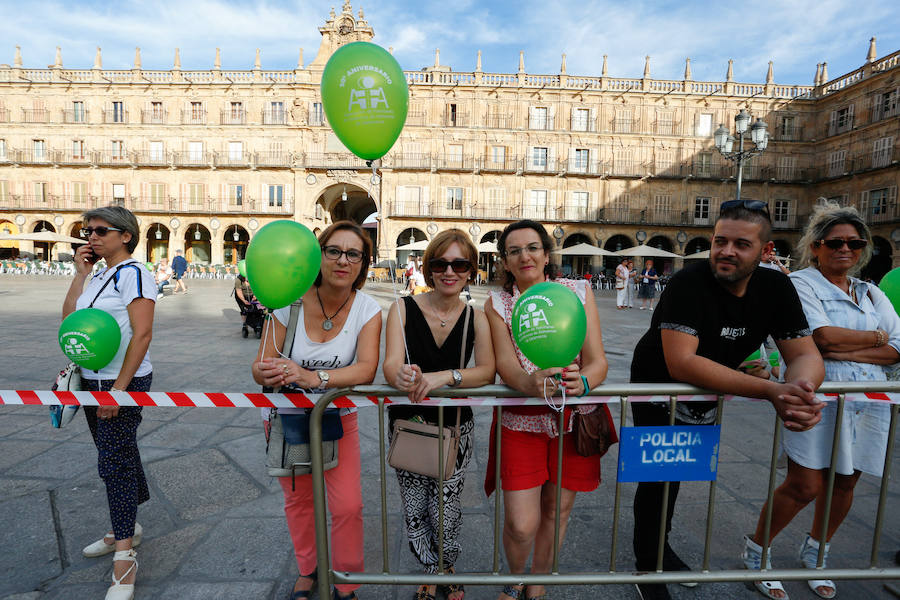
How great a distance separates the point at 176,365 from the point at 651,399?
592 cm

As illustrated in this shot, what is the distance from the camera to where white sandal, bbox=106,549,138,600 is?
191 centimetres

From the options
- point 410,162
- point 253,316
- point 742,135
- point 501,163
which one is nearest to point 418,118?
point 410,162

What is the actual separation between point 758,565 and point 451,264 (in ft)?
6.82

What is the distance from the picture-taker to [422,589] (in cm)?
194

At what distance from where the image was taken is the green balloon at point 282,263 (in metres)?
1.71

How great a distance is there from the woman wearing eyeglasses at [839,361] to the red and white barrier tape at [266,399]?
23 cm

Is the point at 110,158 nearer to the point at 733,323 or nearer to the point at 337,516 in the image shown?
the point at 337,516

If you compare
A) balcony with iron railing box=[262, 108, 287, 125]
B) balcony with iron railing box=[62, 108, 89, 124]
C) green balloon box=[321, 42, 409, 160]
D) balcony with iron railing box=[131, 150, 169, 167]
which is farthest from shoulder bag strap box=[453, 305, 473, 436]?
balcony with iron railing box=[62, 108, 89, 124]

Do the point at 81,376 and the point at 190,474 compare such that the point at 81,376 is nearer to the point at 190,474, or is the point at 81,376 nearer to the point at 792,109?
the point at 190,474

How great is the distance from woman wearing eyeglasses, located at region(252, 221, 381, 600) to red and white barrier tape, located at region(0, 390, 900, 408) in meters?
0.09

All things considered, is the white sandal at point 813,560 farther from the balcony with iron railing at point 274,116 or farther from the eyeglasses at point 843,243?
the balcony with iron railing at point 274,116

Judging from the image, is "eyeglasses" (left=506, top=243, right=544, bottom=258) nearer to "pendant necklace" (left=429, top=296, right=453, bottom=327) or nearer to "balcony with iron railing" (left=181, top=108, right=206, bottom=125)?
"pendant necklace" (left=429, top=296, right=453, bottom=327)

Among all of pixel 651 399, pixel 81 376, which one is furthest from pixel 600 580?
pixel 81 376

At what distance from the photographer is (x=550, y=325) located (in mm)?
1556
